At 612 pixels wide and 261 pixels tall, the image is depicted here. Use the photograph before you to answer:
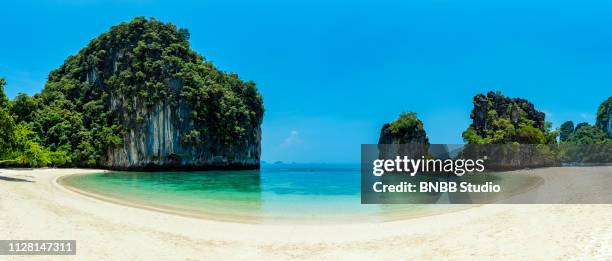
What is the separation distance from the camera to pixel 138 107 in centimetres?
5584

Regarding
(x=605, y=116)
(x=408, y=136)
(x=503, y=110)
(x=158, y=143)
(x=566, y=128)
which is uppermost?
(x=605, y=116)

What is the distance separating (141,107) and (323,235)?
5180 centimetres

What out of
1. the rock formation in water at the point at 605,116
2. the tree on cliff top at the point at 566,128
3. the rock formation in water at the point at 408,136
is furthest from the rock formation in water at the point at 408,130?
the tree on cliff top at the point at 566,128

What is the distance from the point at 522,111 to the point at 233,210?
6195 cm

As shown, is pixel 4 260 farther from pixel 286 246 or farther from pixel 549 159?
pixel 549 159

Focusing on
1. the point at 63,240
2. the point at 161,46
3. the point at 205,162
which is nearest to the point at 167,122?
the point at 205,162

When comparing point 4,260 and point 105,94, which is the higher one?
point 105,94

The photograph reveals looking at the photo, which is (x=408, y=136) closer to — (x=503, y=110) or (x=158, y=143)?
(x=503, y=110)

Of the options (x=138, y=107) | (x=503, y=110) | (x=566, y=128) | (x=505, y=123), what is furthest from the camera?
(x=566, y=128)

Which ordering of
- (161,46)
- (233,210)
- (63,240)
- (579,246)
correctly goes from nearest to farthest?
(579,246) → (63,240) → (233,210) → (161,46)

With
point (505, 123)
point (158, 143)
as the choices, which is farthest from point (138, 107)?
point (505, 123)

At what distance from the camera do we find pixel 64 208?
12602mm

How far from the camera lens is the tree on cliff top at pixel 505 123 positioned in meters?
56.9

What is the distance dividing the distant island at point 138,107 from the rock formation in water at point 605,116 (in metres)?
86.6
